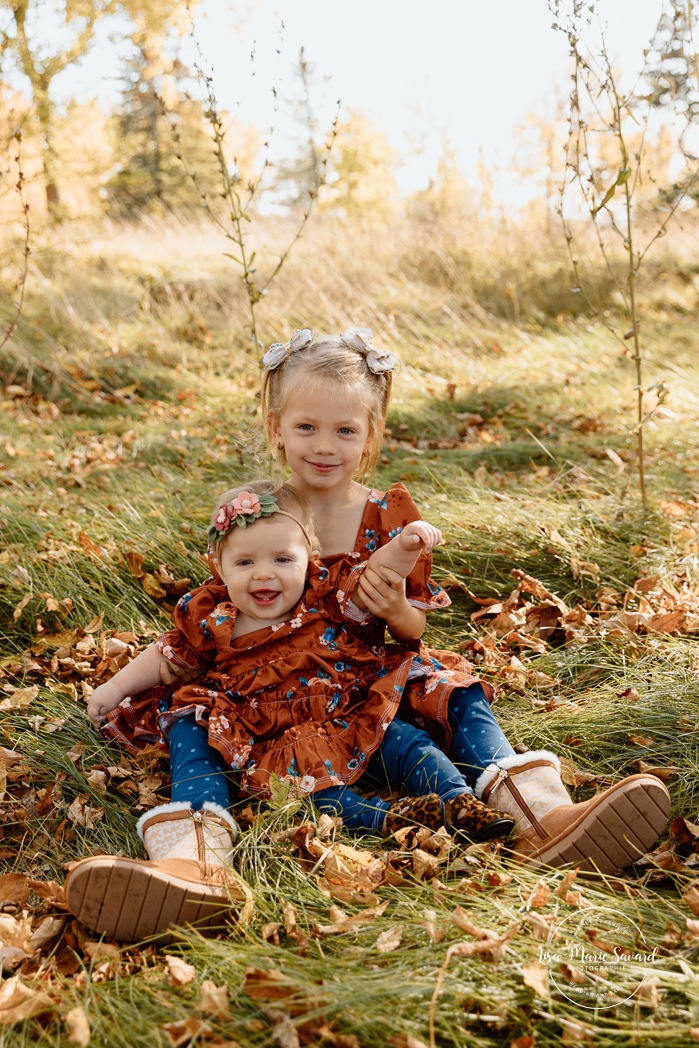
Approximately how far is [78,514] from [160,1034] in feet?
9.78

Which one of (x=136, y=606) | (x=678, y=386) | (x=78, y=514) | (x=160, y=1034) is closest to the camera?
(x=160, y=1034)

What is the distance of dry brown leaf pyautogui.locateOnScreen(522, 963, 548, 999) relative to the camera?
1621 mm

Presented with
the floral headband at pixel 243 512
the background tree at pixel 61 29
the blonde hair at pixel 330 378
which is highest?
the background tree at pixel 61 29

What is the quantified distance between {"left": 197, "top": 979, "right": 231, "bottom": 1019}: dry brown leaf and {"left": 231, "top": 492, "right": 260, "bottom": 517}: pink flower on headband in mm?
1331

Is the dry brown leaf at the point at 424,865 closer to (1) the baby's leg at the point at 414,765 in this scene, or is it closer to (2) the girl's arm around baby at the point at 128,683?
(1) the baby's leg at the point at 414,765

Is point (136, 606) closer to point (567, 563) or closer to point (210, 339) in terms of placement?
point (567, 563)

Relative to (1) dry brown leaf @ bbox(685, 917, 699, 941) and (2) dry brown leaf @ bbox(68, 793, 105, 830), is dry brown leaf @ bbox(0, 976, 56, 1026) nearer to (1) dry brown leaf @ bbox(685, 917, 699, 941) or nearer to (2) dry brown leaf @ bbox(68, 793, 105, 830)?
(2) dry brown leaf @ bbox(68, 793, 105, 830)

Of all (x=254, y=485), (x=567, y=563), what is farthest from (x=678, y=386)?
(x=254, y=485)

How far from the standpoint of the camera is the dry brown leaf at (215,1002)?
1.62 m

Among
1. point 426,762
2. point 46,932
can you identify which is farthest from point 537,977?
point 46,932

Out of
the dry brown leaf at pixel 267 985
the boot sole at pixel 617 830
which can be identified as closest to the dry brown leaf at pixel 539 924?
the boot sole at pixel 617 830

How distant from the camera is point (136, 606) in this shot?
3.63 m

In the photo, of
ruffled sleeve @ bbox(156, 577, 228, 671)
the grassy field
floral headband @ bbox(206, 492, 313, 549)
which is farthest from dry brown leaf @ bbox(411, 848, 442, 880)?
floral headband @ bbox(206, 492, 313, 549)

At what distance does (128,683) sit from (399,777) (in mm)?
911
